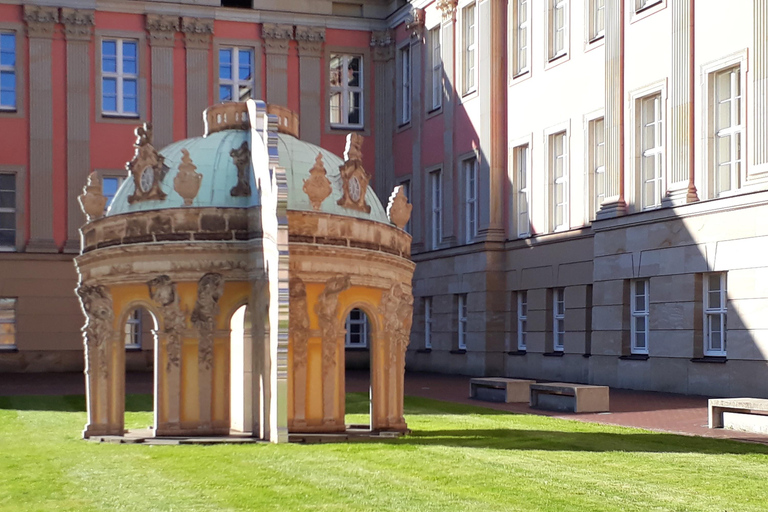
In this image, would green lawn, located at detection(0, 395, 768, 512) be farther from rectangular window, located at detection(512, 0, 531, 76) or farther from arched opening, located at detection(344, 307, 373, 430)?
rectangular window, located at detection(512, 0, 531, 76)

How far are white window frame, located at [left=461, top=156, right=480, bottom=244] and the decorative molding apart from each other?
686 inches

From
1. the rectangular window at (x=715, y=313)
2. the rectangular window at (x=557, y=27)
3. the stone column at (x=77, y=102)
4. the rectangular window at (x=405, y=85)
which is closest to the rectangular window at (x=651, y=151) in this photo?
the rectangular window at (x=715, y=313)

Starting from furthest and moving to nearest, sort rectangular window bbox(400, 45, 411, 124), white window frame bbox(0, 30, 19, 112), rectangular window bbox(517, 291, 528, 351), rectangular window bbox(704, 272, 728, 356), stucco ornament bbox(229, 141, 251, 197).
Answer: rectangular window bbox(400, 45, 411, 124) → white window frame bbox(0, 30, 19, 112) → rectangular window bbox(517, 291, 528, 351) → rectangular window bbox(704, 272, 728, 356) → stucco ornament bbox(229, 141, 251, 197)

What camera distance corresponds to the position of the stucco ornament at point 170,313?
2058 cm

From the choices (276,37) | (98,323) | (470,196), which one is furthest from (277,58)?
(98,323)

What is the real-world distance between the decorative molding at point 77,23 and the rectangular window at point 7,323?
1168 centimetres

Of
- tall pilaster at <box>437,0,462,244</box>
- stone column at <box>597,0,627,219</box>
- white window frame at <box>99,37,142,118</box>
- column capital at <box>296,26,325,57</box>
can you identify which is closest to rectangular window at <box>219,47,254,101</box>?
column capital at <box>296,26,325,57</box>

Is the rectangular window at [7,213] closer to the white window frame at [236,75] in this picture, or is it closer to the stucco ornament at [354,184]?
the white window frame at [236,75]

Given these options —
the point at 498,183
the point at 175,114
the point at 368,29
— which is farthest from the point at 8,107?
the point at 498,183

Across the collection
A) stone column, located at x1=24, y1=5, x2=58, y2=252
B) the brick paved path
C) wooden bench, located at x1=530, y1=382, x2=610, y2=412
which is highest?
stone column, located at x1=24, y1=5, x2=58, y2=252

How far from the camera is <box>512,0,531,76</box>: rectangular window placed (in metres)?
46.1

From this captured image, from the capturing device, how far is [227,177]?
21.7m

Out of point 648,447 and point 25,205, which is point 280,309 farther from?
point 25,205

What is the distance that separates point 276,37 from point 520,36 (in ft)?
46.7
